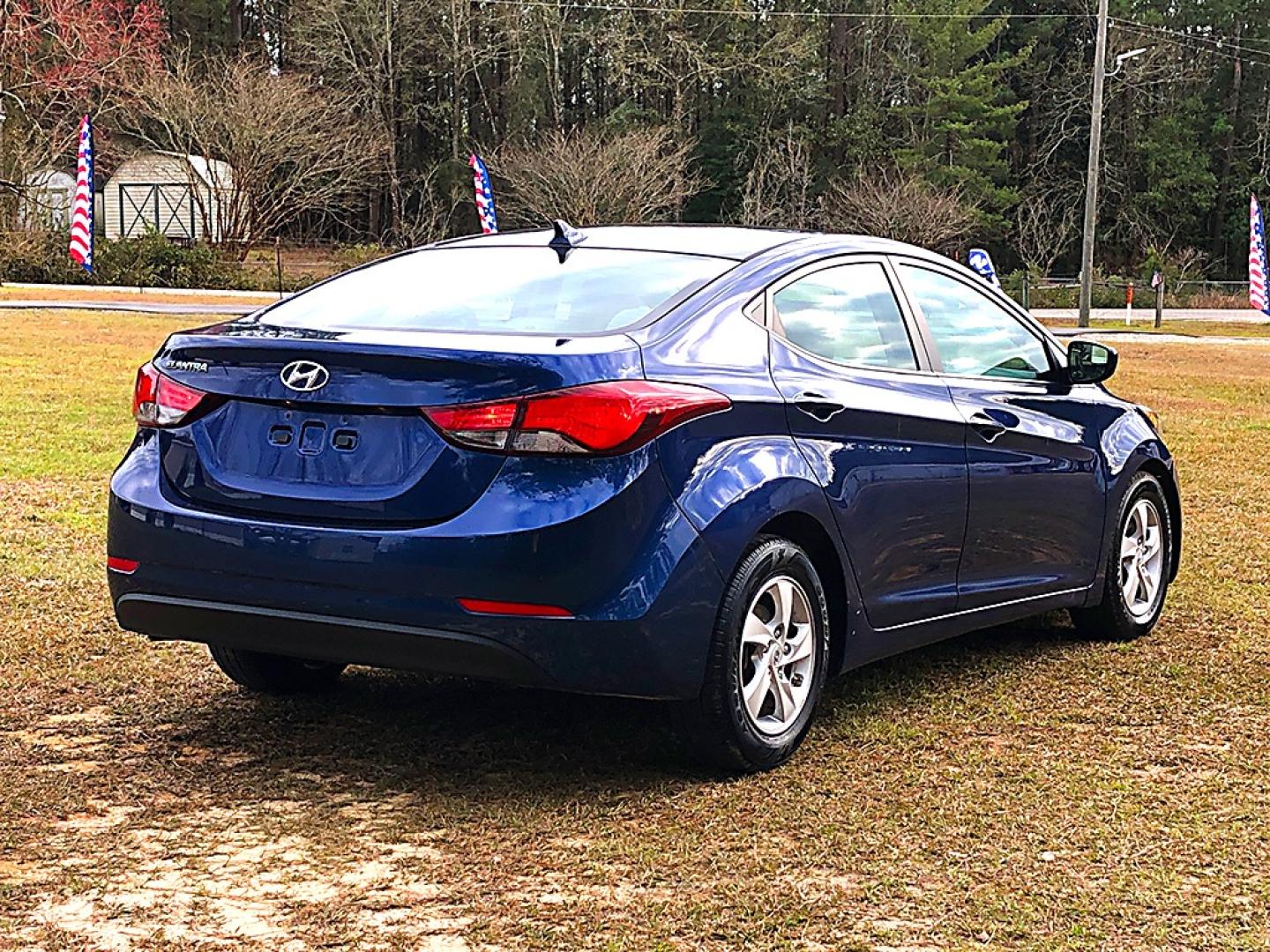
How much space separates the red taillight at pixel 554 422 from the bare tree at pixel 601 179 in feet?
154

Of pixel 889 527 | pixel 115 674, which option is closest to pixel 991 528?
pixel 889 527

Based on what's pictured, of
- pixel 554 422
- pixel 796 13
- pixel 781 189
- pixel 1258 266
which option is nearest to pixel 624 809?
pixel 554 422

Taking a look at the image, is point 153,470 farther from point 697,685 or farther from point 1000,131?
point 1000,131

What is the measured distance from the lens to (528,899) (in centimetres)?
369

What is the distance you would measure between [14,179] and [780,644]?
4561 centimetres

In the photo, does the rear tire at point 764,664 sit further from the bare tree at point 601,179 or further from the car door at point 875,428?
the bare tree at point 601,179

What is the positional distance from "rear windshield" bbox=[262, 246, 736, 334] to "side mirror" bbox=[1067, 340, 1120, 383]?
1877 mm

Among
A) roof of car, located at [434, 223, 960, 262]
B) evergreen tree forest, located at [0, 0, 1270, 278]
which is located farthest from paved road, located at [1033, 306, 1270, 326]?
roof of car, located at [434, 223, 960, 262]

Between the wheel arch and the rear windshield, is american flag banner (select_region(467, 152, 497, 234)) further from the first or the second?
the wheel arch

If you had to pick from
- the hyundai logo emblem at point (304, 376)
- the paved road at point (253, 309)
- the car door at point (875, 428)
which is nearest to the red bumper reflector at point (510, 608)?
the hyundai logo emblem at point (304, 376)

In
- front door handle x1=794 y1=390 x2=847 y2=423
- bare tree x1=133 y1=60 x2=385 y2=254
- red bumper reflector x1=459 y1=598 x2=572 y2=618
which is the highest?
bare tree x1=133 y1=60 x2=385 y2=254

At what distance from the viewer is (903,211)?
5625cm

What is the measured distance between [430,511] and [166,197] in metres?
57.3

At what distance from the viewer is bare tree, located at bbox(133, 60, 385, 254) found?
170ft
